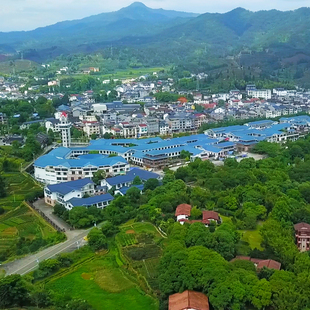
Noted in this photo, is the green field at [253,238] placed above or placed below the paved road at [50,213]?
above

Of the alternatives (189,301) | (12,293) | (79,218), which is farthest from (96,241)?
(189,301)

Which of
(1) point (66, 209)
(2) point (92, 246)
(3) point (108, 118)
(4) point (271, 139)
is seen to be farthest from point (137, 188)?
(3) point (108, 118)

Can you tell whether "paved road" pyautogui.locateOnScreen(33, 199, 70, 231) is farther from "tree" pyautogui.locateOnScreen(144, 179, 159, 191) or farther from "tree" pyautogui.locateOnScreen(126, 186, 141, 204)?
"tree" pyautogui.locateOnScreen(144, 179, 159, 191)

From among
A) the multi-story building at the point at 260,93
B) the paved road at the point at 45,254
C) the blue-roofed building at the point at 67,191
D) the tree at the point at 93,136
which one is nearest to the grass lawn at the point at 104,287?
the paved road at the point at 45,254

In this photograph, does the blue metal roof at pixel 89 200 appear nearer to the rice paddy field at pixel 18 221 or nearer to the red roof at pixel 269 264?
the rice paddy field at pixel 18 221

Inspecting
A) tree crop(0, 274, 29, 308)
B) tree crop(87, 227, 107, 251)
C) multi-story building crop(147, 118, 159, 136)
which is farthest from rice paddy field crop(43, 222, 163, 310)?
multi-story building crop(147, 118, 159, 136)

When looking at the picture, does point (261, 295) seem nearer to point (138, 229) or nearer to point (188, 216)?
point (188, 216)

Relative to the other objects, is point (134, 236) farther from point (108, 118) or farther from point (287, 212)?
point (108, 118)
